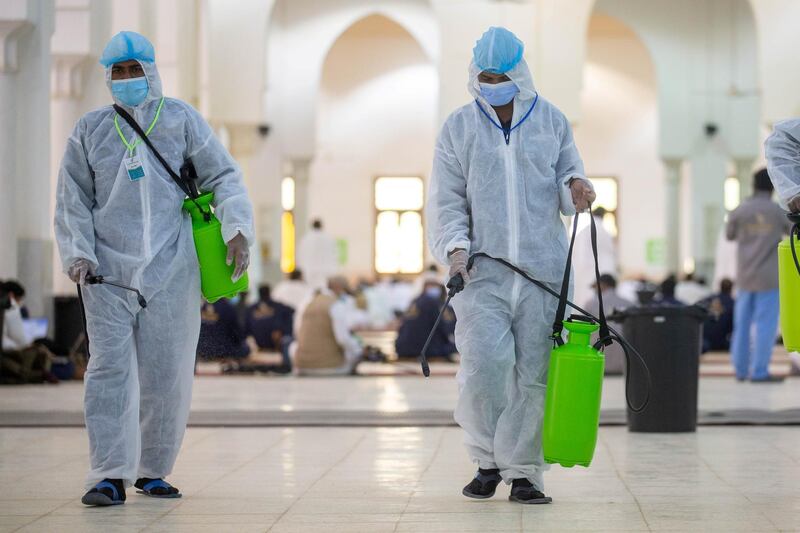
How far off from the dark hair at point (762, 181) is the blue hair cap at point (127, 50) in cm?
553

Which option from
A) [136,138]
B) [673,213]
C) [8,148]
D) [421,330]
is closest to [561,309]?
[136,138]

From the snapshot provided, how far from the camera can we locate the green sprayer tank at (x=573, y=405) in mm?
4219

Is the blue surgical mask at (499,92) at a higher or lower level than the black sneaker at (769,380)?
higher

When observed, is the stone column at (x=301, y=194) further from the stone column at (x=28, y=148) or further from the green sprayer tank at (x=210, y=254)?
the green sprayer tank at (x=210, y=254)

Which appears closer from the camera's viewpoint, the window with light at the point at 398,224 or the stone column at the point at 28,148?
the stone column at the point at 28,148

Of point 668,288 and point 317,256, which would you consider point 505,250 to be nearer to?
point 668,288

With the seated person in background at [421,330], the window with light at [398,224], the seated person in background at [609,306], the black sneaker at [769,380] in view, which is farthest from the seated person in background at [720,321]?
the window with light at [398,224]

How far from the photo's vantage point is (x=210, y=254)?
4621mm

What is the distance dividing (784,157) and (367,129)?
75.6ft

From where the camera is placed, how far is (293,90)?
21859mm

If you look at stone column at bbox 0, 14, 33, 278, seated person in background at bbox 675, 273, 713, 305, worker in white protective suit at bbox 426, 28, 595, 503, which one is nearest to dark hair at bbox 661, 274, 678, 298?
stone column at bbox 0, 14, 33, 278

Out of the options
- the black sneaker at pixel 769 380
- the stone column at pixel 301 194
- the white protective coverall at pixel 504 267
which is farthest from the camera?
the stone column at pixel 301 194

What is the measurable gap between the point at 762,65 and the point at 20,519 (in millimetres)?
13194

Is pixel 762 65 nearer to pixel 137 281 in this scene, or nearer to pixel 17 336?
pixel 17 336
